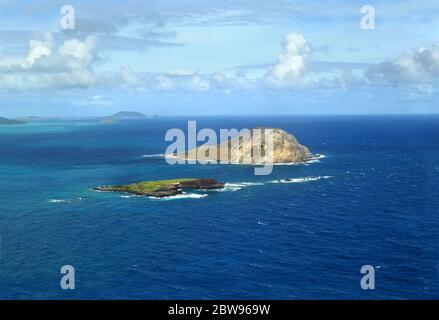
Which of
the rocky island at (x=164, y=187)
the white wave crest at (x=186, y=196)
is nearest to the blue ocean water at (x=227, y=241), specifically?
the white wave crest at (x=186, y=196)

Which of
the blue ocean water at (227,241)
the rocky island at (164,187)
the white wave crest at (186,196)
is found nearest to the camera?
the blue ocean water at (227,241)

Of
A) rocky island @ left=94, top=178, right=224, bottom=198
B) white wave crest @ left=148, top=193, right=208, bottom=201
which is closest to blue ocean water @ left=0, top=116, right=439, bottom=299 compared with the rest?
white wave crest @ left=148, top=193, right=208, bottom=201

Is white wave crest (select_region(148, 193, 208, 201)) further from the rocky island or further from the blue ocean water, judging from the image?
the rocky island

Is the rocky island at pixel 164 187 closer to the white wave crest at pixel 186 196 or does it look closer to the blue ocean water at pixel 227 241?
the white wave crest at pixel 186 196

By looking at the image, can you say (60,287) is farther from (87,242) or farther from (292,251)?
(292,251)

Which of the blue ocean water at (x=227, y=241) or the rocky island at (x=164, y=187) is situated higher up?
the rocky island at (x=164, y=187)

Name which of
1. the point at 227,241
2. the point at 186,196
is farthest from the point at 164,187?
the point at 227,241

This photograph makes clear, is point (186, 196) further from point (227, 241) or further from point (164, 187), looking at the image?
point (227, 241)
